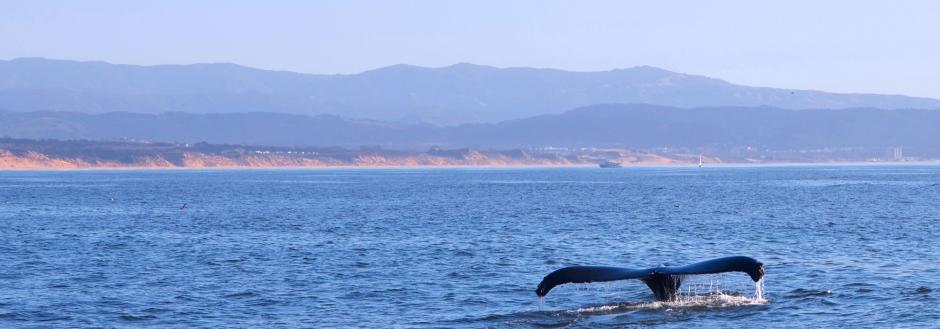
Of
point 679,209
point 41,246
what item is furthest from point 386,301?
point 679,209

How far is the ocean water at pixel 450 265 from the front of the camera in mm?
41219

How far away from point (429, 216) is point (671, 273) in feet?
178

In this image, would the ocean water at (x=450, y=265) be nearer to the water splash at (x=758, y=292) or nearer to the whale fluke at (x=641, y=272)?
the water splash at (x=758, y=292)

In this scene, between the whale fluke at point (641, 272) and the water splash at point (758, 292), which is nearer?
the whale fluke at point (641, 272)

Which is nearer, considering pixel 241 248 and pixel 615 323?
pixel 615 323

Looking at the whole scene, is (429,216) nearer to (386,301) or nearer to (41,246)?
(41,246)

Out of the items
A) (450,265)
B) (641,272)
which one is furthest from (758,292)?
(450,265)

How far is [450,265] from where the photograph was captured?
184 feet

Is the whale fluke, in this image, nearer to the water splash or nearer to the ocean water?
the ocean water

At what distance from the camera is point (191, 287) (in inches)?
1901

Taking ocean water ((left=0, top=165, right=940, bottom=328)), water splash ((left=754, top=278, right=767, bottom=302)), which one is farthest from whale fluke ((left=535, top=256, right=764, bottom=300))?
water splash ((left=754, top=278, right=767, bottom=302))

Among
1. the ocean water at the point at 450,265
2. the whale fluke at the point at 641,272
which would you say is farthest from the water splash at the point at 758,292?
the whale fluke at the point at 641,272

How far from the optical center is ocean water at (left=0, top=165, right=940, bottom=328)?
4122 centimetres

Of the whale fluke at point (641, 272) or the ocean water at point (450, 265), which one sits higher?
the whale fluke at point (641, 272)
